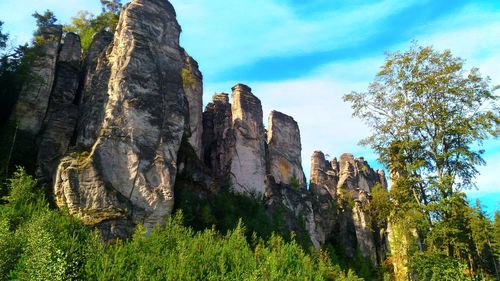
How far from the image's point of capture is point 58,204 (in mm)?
20516

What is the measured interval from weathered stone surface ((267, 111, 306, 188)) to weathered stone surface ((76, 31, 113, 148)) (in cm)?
1572

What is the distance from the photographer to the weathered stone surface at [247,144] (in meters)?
33.6

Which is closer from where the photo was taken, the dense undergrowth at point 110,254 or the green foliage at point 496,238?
the dense undergrowth at point 110,254

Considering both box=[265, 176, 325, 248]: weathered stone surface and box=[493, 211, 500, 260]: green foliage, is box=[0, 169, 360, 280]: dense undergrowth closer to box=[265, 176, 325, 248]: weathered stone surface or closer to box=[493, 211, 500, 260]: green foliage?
box=[265, 176, 325, 248]: weathered stone surface

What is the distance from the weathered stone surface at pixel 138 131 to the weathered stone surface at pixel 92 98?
418 millimetres

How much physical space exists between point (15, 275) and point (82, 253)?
215cm

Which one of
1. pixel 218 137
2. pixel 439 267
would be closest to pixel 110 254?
pixel 439 267

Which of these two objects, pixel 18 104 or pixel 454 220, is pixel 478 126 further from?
pixel 18 104

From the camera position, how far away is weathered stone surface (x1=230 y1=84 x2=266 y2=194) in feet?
110

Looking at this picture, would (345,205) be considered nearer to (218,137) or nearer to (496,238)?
(496,238)

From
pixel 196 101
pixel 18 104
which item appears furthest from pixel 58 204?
pixel 196 101

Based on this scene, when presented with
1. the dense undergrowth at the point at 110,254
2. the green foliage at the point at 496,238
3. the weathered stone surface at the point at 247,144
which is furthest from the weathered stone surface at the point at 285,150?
the green foliage at the point at 496,238

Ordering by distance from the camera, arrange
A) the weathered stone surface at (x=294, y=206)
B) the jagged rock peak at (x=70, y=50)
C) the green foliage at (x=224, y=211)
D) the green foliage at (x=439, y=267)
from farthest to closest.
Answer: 1. the weathered stone surface at (x=294, y=206)
2. the jagged rock peak at (x=70, y=50)
3. the green foliage at (x=224, y=211)
4. the green foliage at (x=439, y=267)

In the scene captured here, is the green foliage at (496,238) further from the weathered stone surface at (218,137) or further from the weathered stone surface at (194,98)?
the weathered stone surface at (194,98)
